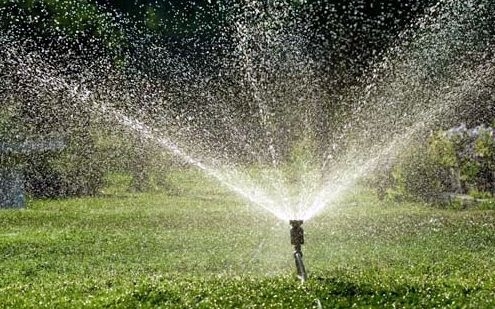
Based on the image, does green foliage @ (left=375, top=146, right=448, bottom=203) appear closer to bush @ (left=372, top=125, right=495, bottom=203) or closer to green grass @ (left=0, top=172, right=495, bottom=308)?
bush @ (left=372, top=125, right=495, bottom=203)

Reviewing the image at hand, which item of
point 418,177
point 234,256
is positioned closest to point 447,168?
point 418,177

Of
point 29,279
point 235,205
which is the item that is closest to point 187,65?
point 235,205

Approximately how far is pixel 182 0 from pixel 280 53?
11888mm

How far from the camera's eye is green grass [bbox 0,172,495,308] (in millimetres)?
10125

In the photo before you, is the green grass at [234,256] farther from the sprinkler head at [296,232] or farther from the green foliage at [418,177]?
the green foliage at [418,177]

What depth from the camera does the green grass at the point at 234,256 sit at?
10125 millimetres

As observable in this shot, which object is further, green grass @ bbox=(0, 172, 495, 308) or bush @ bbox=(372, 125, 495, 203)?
bush @ bbox=(372, 125, 495, 203)

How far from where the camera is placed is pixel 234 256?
47.6 ft

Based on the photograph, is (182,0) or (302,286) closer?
(302,286)

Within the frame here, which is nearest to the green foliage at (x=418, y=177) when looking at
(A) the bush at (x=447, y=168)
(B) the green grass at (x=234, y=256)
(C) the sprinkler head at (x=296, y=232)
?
(A) the bush at (x=447, y=168)

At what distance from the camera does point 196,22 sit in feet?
168

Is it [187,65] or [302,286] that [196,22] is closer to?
[187,65]

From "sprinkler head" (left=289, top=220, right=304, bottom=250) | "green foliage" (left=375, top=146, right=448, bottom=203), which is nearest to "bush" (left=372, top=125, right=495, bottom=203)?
"green foliage" (left=375, top=146, right=448, bottom=203)

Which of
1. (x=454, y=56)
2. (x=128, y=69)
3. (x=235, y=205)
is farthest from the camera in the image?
(x=128, y=69)
